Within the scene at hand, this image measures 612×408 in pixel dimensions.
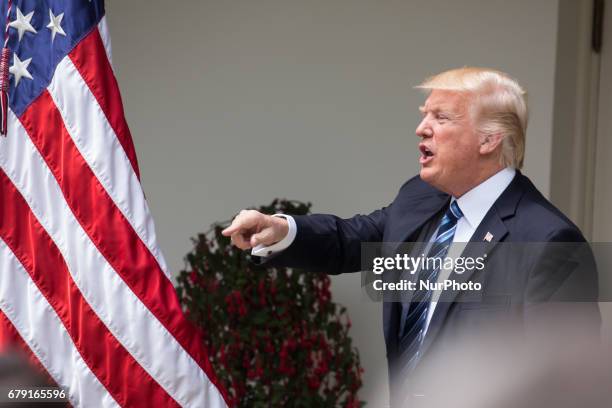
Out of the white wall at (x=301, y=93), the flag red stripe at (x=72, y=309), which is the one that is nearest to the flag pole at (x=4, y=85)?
the flag red stripe at (x=72, y=309)

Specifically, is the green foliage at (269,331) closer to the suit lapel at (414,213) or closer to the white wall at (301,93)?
the white wall at (301,93)

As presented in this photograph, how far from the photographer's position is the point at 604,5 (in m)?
4.30

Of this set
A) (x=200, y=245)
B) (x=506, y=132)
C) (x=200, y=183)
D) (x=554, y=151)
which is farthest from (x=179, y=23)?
(x=506, y=132)

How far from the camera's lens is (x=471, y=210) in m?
2.46

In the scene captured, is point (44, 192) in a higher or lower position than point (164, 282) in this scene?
higher

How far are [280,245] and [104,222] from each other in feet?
1.85

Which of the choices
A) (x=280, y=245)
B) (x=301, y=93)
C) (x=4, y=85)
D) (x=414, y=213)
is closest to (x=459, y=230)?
(x=414, y=213)

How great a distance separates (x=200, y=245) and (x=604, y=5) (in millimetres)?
2072

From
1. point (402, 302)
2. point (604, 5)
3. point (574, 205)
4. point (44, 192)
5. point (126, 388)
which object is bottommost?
point (126, 388)

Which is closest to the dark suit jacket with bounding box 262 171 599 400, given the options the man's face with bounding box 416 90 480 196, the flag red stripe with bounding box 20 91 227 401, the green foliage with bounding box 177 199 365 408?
the man's face with bounding box 416 90 480 196

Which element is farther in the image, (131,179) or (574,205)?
(574,205)

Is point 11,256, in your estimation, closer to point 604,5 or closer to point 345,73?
point 345,73

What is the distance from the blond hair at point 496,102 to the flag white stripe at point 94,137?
960 mm

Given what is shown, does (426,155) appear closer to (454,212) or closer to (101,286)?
(454,212)
